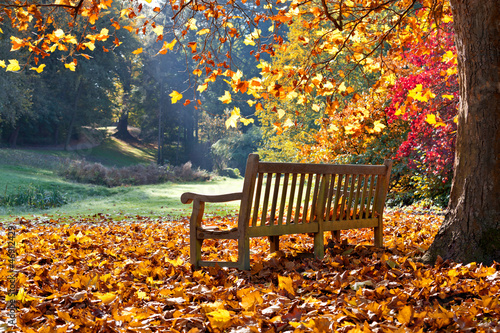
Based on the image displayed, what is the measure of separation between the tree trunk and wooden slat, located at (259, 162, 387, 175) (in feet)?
3.41

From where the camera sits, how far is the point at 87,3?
484 cm

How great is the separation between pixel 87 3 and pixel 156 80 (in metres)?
34.5

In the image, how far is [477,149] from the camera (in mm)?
3443

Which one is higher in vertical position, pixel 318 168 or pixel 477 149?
pixel 477 149

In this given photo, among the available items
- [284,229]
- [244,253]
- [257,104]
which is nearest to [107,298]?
[244,253]

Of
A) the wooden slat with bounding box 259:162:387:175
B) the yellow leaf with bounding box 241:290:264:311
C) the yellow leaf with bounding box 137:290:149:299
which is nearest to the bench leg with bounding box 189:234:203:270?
the wooden slat with bounding box 259:162:387:175

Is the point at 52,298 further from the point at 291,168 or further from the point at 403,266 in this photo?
the point at 403,266

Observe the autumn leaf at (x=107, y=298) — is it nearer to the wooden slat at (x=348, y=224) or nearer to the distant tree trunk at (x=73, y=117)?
the wooden slat at (x=348, y=224)

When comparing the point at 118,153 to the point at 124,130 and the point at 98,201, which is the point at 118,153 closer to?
the point at 124,130

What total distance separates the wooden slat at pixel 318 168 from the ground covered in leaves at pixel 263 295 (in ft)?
2.55

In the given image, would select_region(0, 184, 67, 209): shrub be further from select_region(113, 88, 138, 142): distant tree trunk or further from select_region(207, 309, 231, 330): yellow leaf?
select_region(113, 88, 138, 142): distant tree trunk

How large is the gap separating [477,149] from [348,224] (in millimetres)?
1454

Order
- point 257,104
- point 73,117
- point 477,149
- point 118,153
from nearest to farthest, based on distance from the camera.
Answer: point 477,149
point 257,104
point 73,117
point 118,153

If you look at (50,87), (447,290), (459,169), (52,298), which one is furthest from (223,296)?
(50,87)
